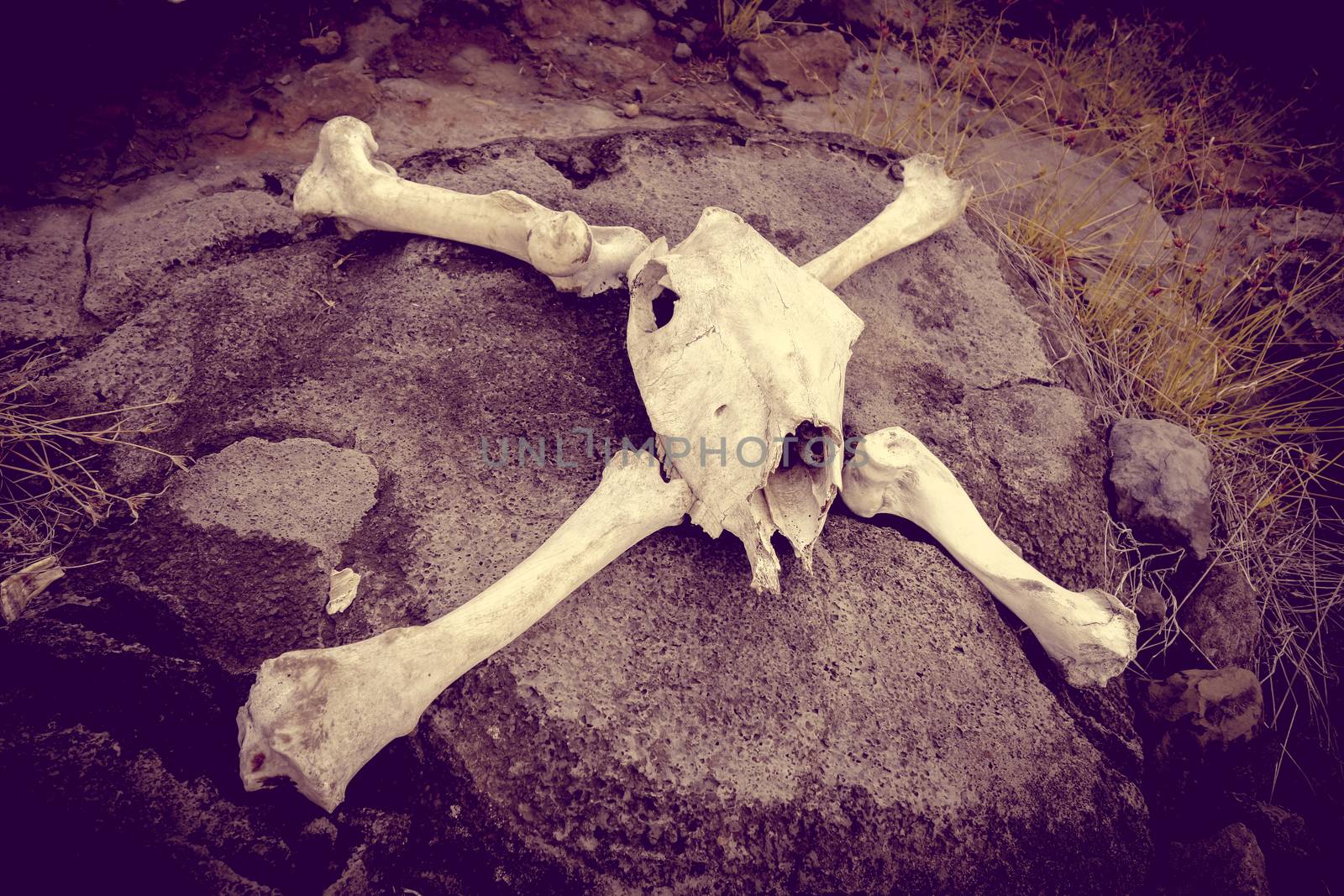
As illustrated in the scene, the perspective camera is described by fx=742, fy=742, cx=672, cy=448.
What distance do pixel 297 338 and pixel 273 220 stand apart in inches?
20.8

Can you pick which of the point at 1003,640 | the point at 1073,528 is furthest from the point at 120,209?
the point at 1073,528

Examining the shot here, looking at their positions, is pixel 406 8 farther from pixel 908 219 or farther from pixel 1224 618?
pixel 1224 618

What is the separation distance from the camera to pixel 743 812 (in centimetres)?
150

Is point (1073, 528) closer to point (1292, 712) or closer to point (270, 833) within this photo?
point (1292, 712)

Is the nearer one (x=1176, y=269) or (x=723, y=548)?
(x=723, y=548)

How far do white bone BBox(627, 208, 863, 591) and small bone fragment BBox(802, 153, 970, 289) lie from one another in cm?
47

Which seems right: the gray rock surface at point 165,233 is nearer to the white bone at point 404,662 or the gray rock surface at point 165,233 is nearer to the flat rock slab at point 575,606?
the flat rock slab at point 575,606

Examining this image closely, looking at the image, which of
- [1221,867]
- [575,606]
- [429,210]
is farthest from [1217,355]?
[429,210]

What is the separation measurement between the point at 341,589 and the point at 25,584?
66 cm

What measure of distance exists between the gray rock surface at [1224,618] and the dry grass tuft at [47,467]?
9.49 feet

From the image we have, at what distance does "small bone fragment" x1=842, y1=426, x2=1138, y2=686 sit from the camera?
1755 millimetres

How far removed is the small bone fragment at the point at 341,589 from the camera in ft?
5.34

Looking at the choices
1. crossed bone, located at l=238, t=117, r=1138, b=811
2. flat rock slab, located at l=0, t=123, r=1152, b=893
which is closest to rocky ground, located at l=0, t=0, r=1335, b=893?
flat rock slab, located at l=0, t=123, r=1152, b=893

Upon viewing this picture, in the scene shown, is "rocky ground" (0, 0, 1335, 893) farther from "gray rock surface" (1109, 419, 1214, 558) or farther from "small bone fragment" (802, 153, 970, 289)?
"small bone fragment" (802, 153, 970, 289)
